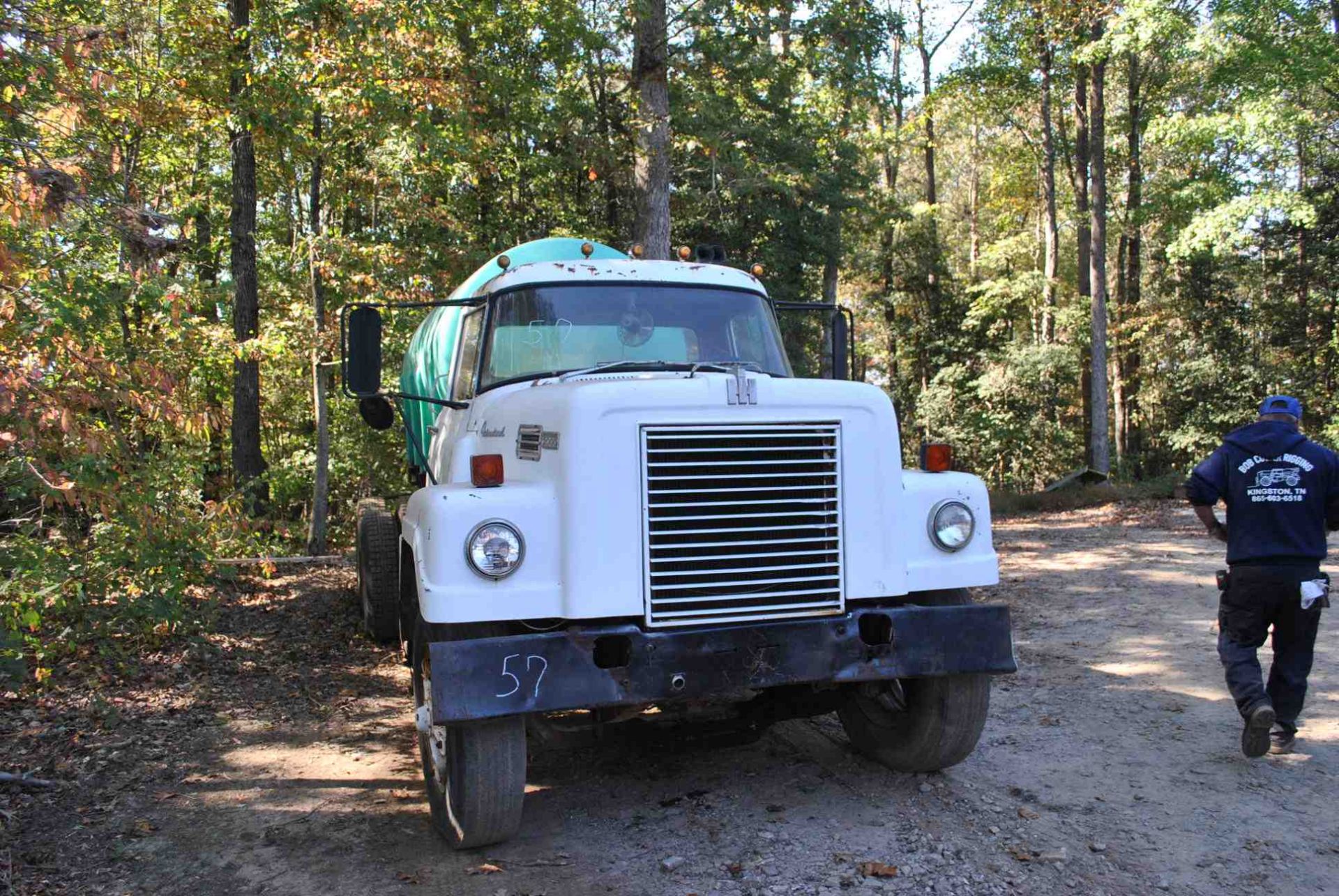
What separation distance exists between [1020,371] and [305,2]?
64.8 feet

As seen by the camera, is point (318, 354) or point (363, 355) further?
point (318, 354)

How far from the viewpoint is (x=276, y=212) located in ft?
53.9

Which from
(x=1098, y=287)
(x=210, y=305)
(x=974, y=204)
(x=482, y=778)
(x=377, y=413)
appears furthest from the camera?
(x=974, y=204)

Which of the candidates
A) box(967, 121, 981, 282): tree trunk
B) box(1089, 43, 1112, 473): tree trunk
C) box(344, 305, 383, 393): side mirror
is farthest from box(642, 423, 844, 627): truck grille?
box(967, 121, 981, 282): tree trunk

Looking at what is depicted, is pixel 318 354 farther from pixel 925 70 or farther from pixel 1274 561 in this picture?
pixel 925 70

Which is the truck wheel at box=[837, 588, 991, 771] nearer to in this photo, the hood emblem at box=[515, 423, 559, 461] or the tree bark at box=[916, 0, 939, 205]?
the hood emblem at box=[515, 423, 559, 461]

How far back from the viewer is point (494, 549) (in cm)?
393

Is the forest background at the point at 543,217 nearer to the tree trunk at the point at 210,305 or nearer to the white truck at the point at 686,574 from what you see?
the tree trunk at the point at 210,305

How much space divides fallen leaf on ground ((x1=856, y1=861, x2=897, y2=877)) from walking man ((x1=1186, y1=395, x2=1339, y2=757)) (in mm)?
2199

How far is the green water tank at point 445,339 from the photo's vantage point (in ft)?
21.7

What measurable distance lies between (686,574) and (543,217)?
16230 millimetres

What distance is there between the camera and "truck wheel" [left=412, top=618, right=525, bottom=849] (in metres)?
3.97

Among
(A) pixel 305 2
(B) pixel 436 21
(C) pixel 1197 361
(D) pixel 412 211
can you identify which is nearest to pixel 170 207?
(D) pixel 412 211

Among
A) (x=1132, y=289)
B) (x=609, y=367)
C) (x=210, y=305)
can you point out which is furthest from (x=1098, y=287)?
(x=609, y=367)
